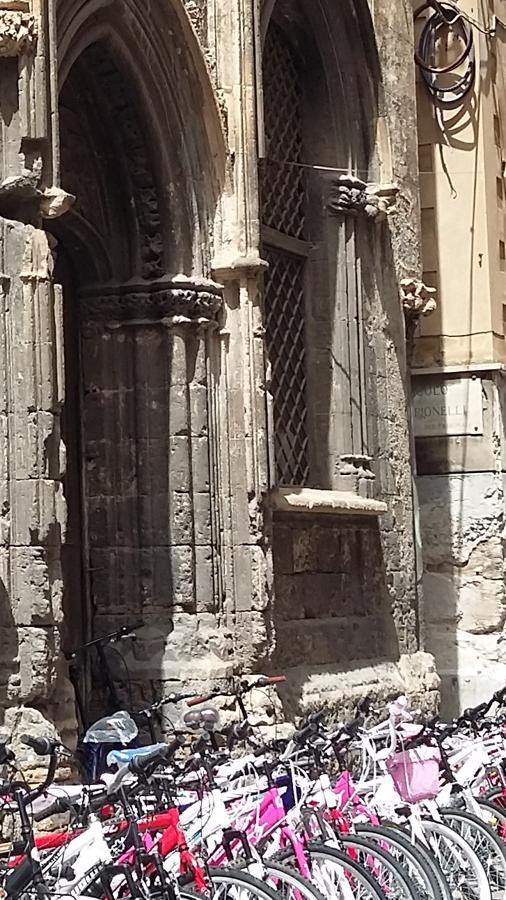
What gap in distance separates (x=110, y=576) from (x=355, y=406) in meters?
2.83

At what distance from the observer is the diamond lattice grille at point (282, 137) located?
12.2m

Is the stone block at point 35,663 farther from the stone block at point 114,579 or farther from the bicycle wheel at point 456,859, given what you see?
the bicycle wheel at point 456,859

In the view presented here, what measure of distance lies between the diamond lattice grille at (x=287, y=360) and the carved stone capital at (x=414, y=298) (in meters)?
1.18

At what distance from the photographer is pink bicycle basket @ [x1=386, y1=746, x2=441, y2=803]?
20.4 feet

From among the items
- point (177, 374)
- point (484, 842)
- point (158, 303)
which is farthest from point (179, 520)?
point (484, 842)

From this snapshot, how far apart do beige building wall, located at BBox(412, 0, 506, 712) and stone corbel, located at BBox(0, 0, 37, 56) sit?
22.9 feet

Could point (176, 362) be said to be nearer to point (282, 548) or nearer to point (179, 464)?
point (179, 464)

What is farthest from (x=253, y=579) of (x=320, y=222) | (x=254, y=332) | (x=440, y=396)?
(x=440, y=396)

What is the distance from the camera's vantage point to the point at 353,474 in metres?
12.3

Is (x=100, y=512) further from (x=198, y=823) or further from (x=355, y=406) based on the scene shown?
(x=198, y=823)

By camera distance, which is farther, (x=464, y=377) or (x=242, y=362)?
(x=464, y=377)

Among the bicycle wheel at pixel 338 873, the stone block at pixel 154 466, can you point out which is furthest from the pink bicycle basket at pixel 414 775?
the stone block at pixel 154 466

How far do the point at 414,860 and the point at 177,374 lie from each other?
5034 mm

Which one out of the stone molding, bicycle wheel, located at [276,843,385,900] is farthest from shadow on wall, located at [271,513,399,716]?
bicycle wheel, located at [276,843,385,900]
